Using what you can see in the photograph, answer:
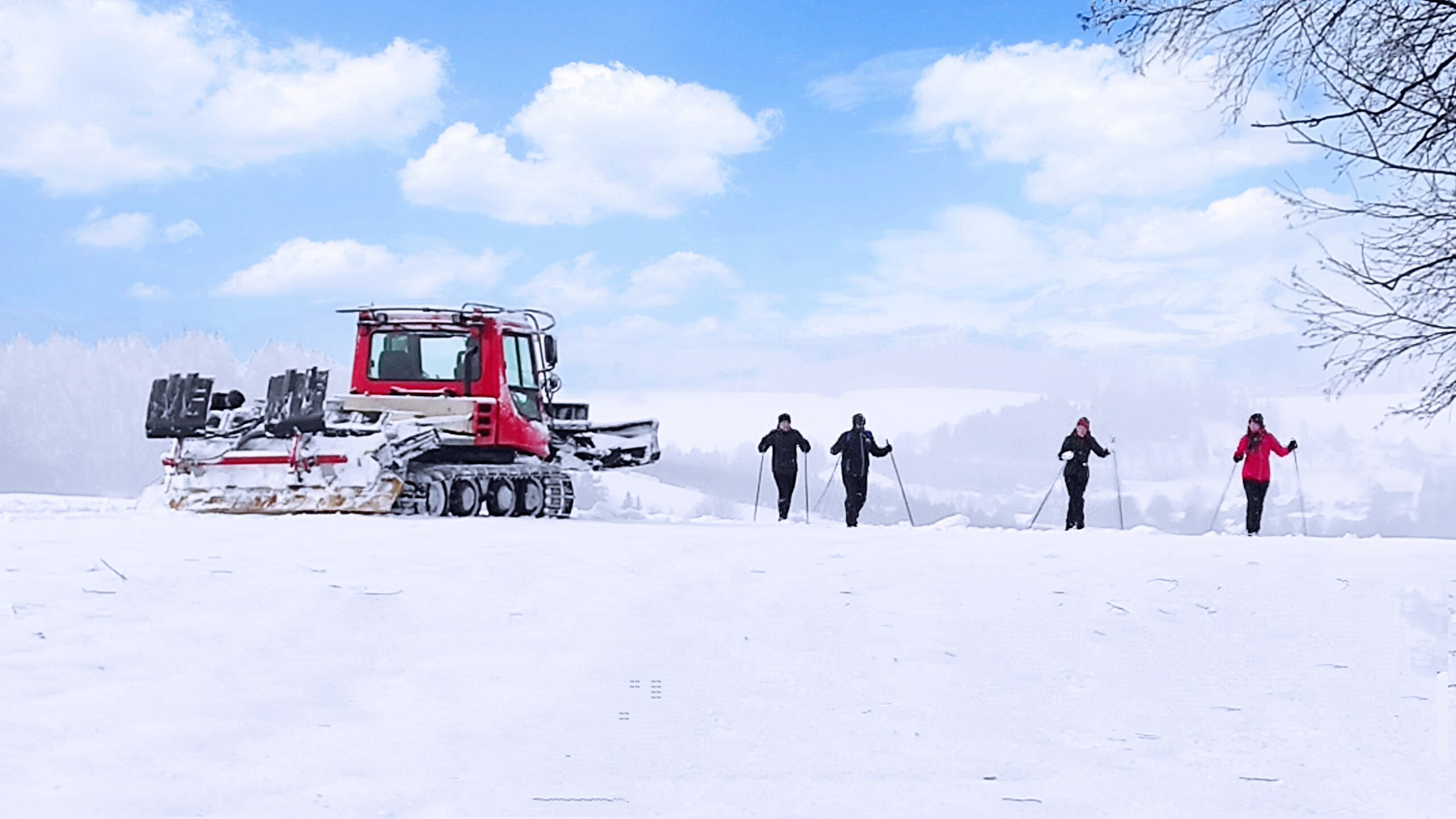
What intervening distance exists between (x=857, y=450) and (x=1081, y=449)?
9.57 ft

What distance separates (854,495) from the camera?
1930 cm

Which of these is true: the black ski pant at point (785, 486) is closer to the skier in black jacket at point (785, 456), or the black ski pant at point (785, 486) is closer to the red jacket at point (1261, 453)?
the skier in black jacket at point (785, 456)

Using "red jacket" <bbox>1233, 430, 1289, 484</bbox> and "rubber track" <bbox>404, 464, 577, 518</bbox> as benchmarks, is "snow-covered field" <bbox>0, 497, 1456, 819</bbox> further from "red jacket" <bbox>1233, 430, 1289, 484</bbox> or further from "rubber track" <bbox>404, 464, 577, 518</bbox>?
"red jacket" <bbox>1233, 430, 1289, 484</bbox>

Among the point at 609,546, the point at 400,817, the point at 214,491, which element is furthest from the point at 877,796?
the point at 214,491

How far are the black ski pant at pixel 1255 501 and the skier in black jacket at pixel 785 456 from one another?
18.7 ft

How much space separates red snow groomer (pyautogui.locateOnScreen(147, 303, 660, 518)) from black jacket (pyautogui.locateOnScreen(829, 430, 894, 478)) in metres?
2.55

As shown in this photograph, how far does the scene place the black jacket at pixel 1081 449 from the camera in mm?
18859

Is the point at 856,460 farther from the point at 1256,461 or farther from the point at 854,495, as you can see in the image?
the point at 1256,461

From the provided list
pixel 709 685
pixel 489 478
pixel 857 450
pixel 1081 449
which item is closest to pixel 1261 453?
pixel 1081 449

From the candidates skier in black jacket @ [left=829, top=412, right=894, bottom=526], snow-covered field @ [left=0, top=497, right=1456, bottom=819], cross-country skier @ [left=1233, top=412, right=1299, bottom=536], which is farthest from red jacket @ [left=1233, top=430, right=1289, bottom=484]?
snow-covered field @ [left=0, top=497, right=1456, bottom=819]

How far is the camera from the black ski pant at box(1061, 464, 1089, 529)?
61.6 feet

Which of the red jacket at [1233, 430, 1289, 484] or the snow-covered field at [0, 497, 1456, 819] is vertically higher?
the red jacket at [1233, 430, 1289, 484]

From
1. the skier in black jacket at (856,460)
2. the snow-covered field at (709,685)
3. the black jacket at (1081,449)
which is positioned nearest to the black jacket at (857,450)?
the skier in black jacket at (856,460)

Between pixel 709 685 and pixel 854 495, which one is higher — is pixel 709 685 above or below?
below
